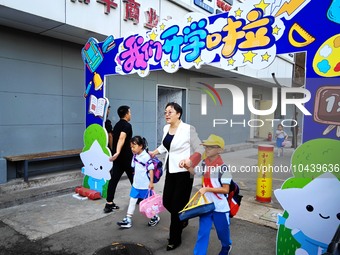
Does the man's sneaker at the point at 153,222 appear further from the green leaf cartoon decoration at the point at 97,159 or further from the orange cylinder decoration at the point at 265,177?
the orange cylinder decoration at the point at 265,177

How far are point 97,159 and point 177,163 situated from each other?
8.29ft

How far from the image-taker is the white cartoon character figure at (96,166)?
5.30 meters

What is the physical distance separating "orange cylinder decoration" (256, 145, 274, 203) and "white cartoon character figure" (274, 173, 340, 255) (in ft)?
7.31

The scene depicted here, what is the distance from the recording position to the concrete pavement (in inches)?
141

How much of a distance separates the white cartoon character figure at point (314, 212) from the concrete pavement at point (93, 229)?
605mm

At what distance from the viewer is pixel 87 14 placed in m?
6.30

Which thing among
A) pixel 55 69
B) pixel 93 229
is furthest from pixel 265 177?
pixel 55 69

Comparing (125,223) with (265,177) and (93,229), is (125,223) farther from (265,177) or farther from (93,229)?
(265,177)

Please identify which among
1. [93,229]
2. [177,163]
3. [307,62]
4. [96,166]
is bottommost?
[93,229]

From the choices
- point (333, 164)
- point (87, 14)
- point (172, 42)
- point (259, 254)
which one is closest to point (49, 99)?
point (87, 14)

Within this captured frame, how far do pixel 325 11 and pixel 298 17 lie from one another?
0.91 feet

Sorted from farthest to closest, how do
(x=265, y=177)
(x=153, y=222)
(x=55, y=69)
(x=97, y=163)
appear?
(x=55, y=69)
(x=97, y=163)
(x=265, y=177)
(x=153, y=222)

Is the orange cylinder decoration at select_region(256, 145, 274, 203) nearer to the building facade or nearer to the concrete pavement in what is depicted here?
the concrete pavement

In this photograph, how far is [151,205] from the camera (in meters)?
3.78
